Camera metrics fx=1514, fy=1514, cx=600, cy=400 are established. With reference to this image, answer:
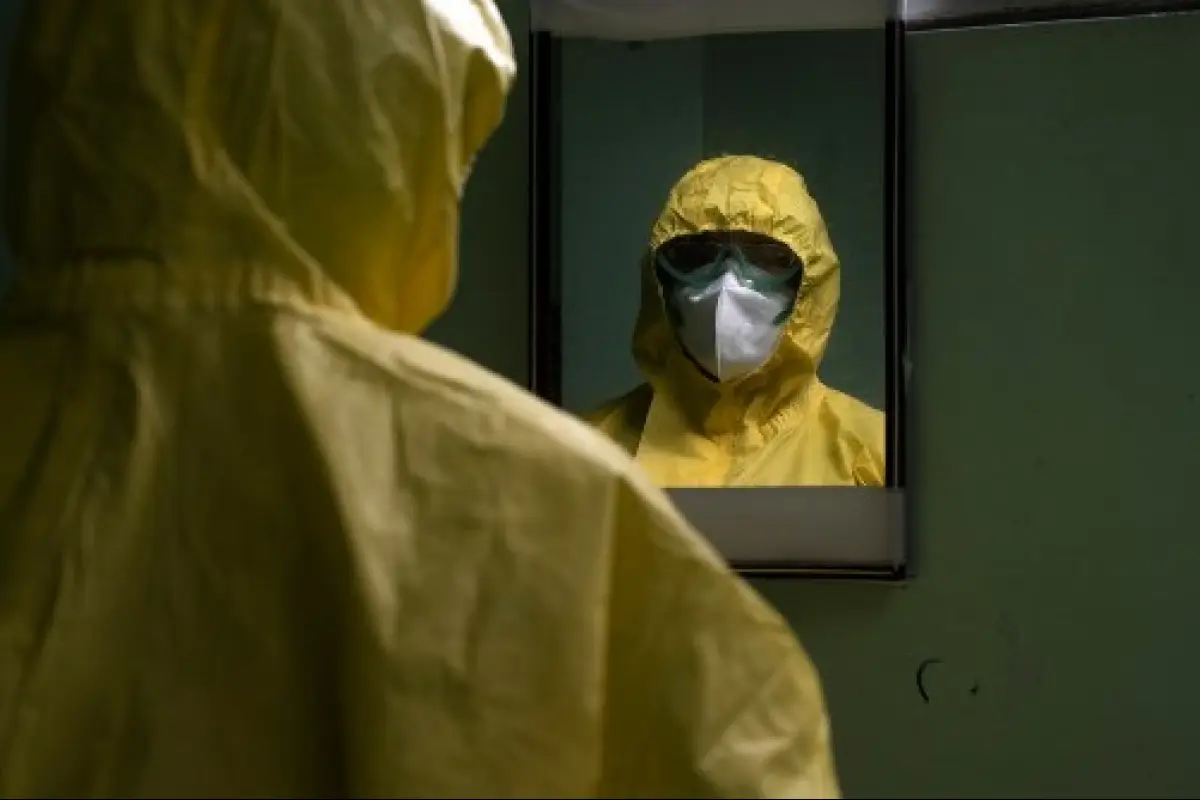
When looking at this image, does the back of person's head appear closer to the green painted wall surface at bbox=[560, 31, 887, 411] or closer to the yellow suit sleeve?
the yellow suit sleeve

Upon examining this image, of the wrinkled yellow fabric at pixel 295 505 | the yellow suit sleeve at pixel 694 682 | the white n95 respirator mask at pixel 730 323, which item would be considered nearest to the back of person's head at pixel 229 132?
the wrinkled yellow fabric at pixel 295 505

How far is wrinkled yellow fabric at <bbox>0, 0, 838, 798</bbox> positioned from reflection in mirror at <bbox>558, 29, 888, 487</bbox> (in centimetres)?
73

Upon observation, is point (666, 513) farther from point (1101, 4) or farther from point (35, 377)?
point (1101, 4)

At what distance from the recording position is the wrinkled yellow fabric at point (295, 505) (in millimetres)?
648

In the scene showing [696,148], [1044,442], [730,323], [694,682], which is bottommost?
[694,682]

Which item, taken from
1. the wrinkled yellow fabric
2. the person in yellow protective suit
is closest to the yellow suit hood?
the person in yellow protective suit

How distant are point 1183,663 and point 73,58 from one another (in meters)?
1.06

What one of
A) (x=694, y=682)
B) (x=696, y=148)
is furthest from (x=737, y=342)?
(x=694, y=682)

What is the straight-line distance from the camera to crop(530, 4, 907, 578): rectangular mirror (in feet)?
4.58

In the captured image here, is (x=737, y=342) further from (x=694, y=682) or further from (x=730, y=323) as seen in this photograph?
(x=694, y=682)

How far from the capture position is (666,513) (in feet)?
2.27

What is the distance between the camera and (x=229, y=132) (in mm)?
691

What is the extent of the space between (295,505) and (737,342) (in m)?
0.81

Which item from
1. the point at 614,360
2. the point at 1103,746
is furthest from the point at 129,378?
the point at 1103,746
